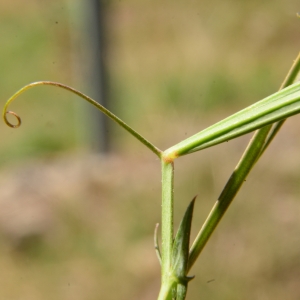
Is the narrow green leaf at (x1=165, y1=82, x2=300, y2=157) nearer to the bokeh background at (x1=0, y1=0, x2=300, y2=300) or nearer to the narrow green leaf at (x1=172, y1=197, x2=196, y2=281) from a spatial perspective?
the narrow green leaf at (x1=172, y1=197, x2=196, y2=281)

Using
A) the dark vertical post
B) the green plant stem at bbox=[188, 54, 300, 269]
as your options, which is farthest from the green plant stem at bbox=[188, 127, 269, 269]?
the dark vertical post

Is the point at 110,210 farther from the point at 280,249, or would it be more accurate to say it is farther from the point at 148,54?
the point at 148,54

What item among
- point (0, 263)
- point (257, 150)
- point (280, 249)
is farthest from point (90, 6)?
point (257, 150)

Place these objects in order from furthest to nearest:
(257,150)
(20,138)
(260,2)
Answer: (20,138), (260,2), (257,150)

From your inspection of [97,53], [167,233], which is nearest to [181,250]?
[167,233]

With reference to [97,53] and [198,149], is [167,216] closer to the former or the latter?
[198,149]
